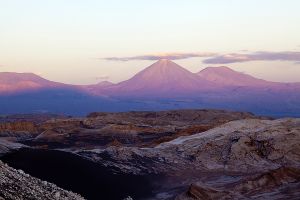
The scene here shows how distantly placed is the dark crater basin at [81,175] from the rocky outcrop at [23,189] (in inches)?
207

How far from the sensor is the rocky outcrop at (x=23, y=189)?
15.6m

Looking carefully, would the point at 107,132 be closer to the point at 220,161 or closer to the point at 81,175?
the point at 220,161

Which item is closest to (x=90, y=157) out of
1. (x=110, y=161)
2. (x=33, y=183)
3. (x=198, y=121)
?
(x=110, y=161)

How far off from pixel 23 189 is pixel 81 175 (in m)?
10.2

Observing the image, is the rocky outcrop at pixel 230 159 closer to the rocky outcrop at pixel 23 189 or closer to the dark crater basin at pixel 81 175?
the dark crater basin at pixel 81 175

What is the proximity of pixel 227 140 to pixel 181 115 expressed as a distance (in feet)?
139

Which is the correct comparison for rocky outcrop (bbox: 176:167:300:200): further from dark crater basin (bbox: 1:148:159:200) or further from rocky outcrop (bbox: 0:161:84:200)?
rocky outcrop (bbox: 0:161:84:200)

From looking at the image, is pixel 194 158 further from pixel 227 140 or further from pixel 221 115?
pixel 221 115

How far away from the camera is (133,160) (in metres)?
33.5

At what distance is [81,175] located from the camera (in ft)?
88.2

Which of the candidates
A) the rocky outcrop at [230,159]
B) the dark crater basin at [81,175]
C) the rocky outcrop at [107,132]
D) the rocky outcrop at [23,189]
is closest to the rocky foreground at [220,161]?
the rocky outcrop at [230,159]

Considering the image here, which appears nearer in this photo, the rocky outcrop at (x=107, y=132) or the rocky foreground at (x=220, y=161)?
the rocky foreground at (x=220, y=161)

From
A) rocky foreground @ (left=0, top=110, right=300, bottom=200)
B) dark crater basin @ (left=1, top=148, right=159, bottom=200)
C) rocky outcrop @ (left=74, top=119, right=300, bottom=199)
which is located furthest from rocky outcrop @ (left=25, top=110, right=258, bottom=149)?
dark crater basin @ (left=1, top=148, right=159, bottom=200)

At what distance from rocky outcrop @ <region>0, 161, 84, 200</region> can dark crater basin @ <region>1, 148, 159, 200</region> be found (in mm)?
Answer: 5261
